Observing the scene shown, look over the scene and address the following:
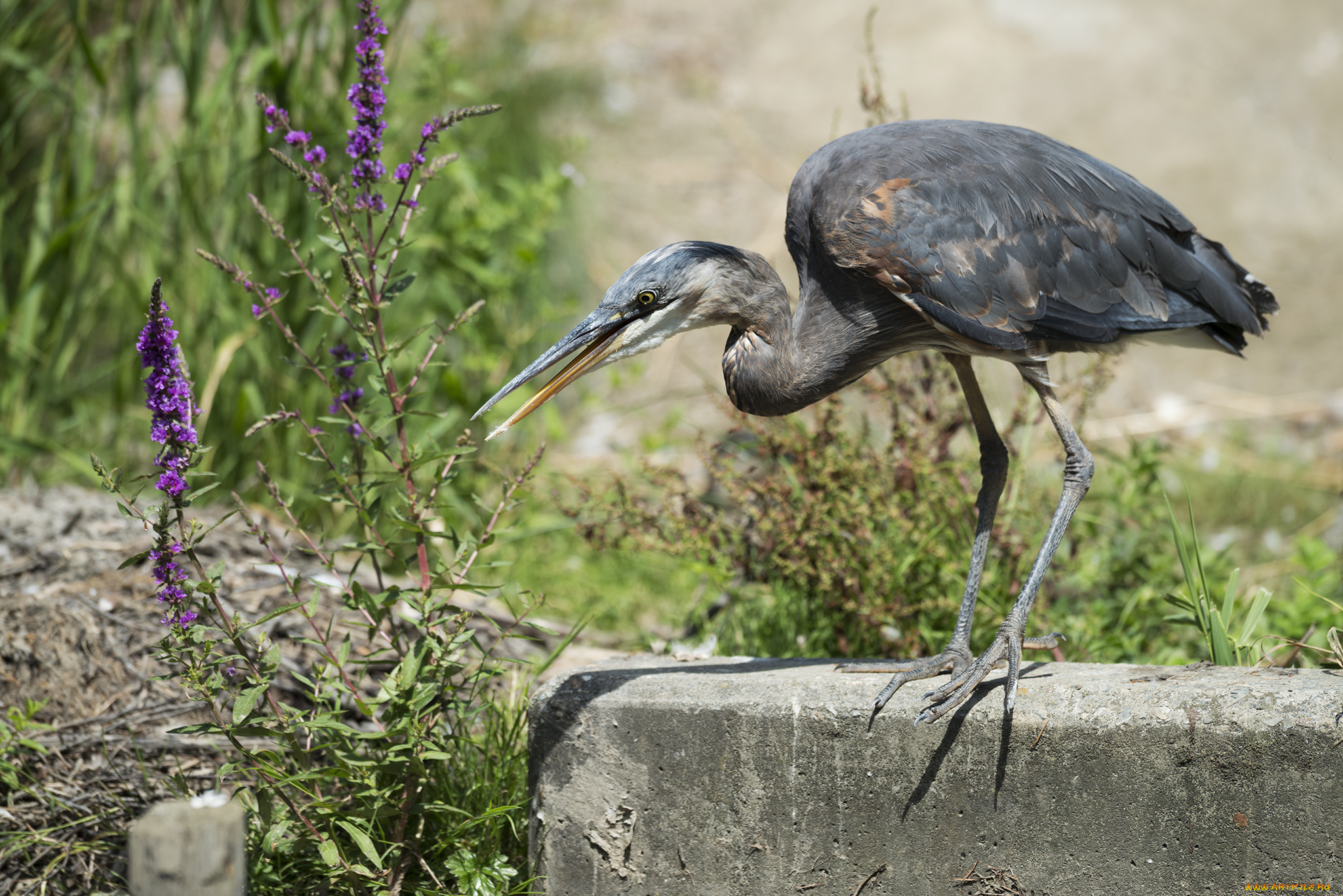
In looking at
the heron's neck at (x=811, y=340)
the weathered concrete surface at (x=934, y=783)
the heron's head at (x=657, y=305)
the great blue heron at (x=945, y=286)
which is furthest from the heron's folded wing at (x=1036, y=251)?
the weathered concrete surface at (x=934, y=783)

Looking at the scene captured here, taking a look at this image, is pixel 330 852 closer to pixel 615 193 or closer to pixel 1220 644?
pixel 1220 644

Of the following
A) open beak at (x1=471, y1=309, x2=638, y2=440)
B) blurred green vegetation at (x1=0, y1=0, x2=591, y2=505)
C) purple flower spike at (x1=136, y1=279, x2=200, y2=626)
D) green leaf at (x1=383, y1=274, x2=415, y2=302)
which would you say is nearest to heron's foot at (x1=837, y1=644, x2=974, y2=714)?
open beak at (x1=471, y1=309, x2=638, y2=440)

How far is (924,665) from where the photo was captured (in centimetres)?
268

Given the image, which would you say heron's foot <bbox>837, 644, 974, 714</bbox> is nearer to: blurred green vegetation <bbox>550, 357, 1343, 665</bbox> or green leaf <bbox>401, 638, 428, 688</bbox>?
blurred green vegetation <bbox>550, 357, 1343, 665</bbox>

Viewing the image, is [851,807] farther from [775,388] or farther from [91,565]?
[91,565]

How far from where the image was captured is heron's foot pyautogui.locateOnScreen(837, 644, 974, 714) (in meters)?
2.65

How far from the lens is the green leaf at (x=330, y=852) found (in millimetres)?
2213

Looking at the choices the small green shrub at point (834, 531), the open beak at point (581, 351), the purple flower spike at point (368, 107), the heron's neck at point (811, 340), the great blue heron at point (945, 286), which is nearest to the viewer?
the purple flower spike at point (368, 107)

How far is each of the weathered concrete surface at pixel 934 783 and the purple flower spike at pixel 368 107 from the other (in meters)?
1.26

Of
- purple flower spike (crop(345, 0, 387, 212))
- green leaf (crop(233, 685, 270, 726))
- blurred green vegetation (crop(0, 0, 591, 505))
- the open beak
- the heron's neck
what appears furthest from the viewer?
blurred green vegetation (crop(0, 0, 591, 505))

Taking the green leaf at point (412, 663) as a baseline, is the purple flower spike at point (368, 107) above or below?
above

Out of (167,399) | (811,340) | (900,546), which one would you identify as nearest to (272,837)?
(167,399)

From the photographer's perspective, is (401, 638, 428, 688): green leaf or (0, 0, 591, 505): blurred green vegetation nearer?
(401, 638, 428, 688): green leaf

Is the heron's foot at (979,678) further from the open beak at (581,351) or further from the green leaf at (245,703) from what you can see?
the green leaf at (245,703)
